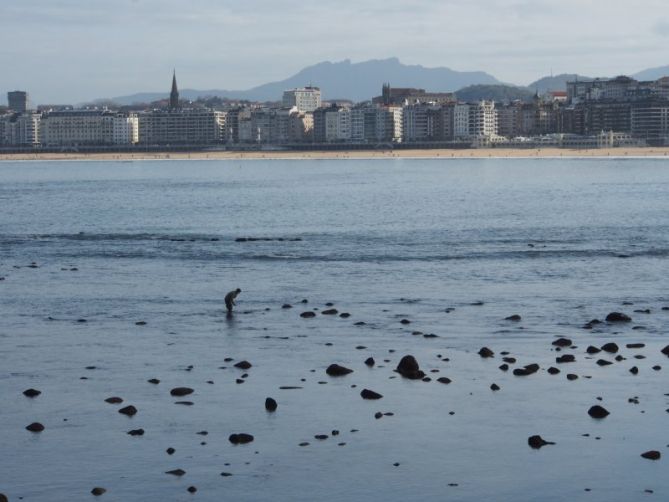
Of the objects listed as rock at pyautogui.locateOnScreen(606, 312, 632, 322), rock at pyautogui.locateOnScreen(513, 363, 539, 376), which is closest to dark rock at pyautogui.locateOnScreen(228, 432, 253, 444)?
rock at pyautogui.locateOnScreen(513, 363, 539, 376)

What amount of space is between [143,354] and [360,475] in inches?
307

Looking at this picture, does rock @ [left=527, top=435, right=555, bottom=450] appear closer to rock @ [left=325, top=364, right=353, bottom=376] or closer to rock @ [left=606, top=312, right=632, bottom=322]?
rock @ [left=325, top=364, right=353, bottom=376]

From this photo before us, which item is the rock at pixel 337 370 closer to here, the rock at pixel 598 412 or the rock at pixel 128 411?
the rock at pixel 128 411

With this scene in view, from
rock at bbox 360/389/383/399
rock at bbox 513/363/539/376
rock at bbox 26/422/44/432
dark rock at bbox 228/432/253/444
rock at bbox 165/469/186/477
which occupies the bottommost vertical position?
rock at bbox 165/469/186/477

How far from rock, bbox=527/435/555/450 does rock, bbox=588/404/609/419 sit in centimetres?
134

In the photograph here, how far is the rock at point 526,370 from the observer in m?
18.9

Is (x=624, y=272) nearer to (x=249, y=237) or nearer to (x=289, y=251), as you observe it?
(x=289, y=251)

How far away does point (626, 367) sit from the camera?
63.3 ft

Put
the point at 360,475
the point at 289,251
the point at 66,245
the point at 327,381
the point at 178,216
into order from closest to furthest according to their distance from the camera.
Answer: the point at 360,475 → the point at 327,381 → the point at 289,251 → the point at 66,245 → the point at 178,216

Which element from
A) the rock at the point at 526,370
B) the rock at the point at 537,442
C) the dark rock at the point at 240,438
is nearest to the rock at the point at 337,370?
the rock at the point at 526,370

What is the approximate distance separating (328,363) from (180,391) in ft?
9.39

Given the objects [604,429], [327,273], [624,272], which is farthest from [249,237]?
[604,429]

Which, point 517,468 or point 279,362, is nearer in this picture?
point 517,468

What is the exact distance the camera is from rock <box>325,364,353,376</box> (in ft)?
62.6
